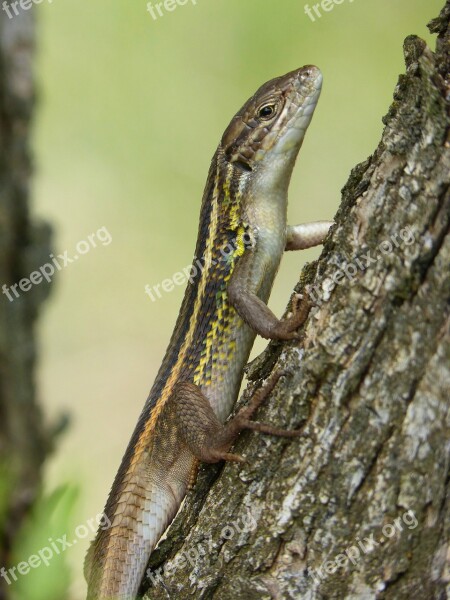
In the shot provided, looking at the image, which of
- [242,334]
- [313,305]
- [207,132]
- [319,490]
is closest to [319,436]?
[319,490]

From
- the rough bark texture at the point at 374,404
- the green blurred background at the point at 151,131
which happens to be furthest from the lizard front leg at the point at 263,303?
the green blurred background at the point at 151,131

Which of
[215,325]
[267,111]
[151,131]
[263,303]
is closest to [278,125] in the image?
[267,111]

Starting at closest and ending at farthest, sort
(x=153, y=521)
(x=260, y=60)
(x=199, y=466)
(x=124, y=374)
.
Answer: (x=199, y=466) → (x=153, y=521) → (x=124, y=374) → (x=260, y=60)

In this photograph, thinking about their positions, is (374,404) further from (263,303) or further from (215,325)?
(215,325)

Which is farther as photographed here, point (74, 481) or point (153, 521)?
point (153, 521)

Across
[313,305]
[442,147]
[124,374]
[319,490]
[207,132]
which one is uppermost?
[442,147]

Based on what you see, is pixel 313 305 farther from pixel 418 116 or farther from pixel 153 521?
pixel 153 521

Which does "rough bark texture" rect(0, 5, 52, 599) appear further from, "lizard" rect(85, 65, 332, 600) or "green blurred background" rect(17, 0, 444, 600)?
"green blurred background" rect(17, 0, 444, 600)
